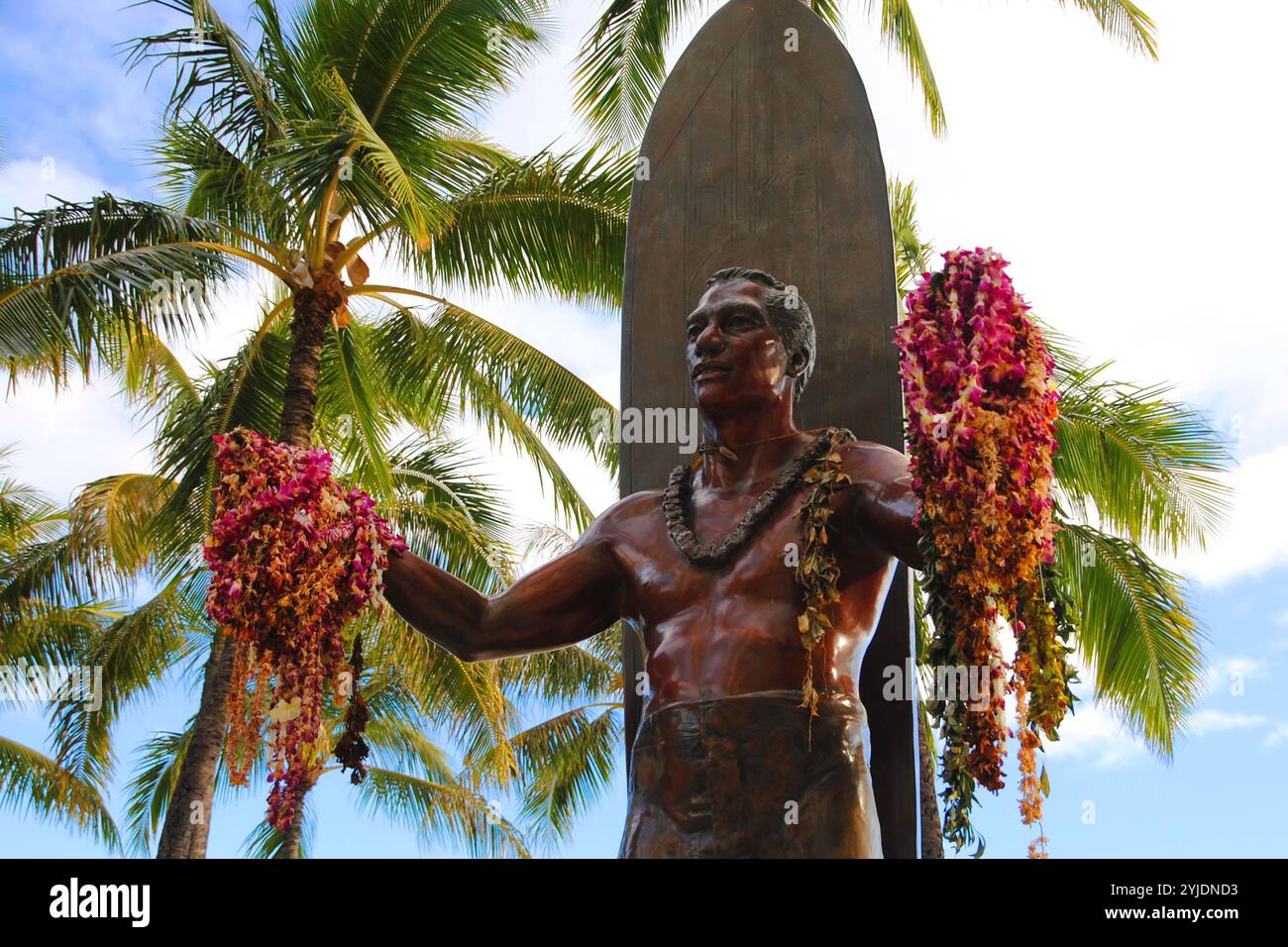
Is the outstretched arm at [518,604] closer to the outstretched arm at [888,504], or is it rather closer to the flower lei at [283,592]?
the flower lei at [283,592]

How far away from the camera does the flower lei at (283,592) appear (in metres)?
4.59

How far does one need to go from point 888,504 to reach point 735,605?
533 millimetres

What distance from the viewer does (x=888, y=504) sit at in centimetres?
450

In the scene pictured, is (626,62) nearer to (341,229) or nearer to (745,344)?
(341,229)

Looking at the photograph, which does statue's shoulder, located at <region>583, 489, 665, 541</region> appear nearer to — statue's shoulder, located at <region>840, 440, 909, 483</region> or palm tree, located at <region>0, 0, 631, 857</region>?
statue's shoulder, located at <region>840, 440, 909, 483</region>

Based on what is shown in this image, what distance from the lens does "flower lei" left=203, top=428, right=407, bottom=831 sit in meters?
4.59

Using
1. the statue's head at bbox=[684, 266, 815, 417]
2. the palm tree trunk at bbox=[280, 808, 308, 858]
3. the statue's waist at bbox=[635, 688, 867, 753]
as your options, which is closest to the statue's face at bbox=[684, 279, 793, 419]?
the statue's head at bbox=[684, 266, 815, 417]

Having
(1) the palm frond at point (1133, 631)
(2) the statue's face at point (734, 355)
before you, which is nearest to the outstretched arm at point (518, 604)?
(2) the statue's face at point (734, 355)

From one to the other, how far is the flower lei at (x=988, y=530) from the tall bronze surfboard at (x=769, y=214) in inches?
54.6

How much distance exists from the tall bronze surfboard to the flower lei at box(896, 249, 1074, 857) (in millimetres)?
1387

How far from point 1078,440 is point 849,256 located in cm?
948

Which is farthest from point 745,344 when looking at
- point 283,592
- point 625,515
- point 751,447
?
point 283,592

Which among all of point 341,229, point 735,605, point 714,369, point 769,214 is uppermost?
point 341,229
